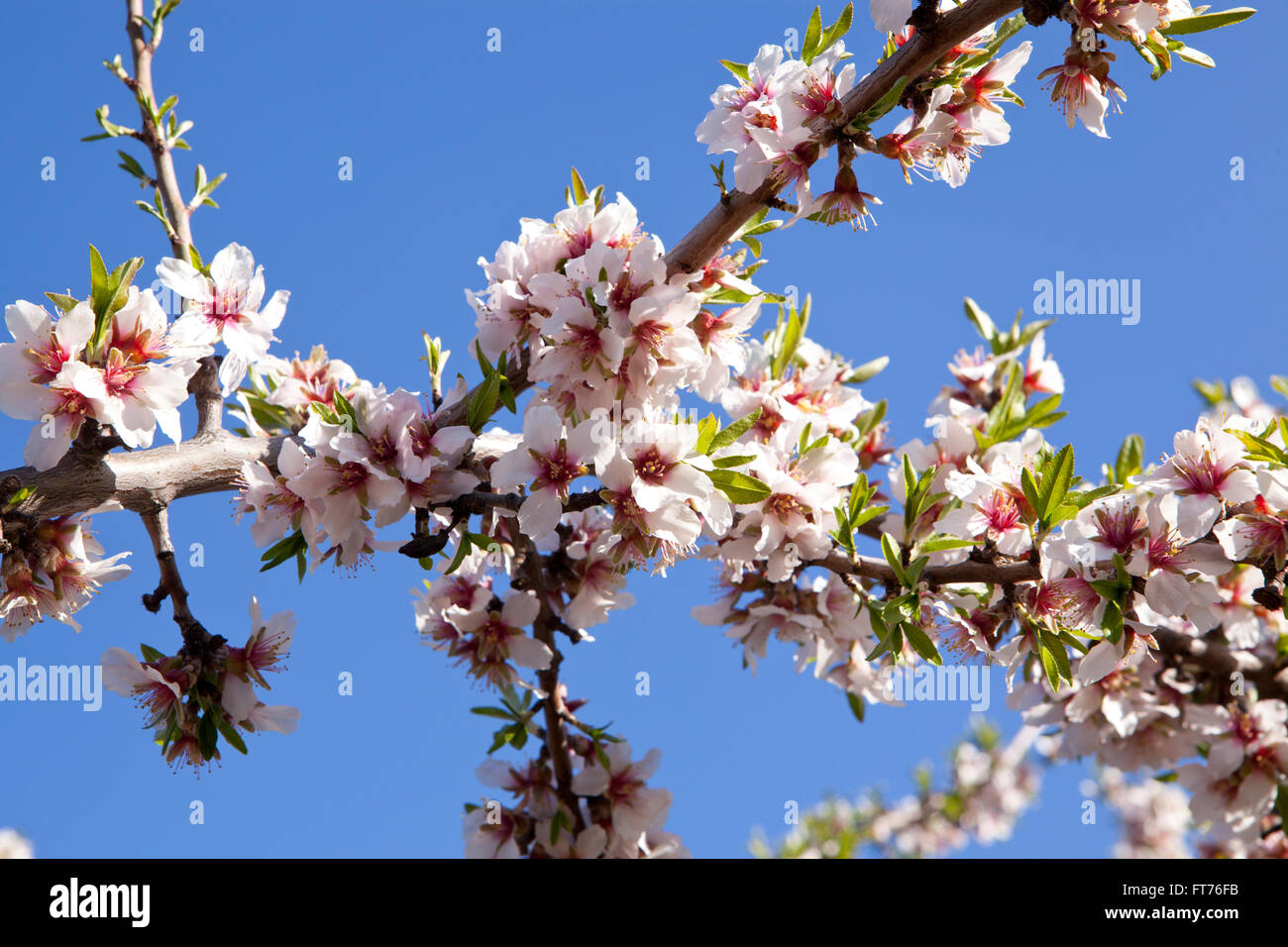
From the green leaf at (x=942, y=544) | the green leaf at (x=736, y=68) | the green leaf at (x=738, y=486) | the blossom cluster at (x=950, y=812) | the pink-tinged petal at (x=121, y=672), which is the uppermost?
the green leaf at (x=736, y=68)

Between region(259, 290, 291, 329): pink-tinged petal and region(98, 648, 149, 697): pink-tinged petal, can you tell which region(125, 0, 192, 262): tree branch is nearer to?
region(259, 290, 291, 329): pink-tinged petal

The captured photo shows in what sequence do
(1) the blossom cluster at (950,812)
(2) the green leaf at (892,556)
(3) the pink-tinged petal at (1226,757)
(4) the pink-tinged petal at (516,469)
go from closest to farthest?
(4) the pink-tinged petal at (516,469), (2) the green leaf at (892,556), (3) the pink-tinged petal at (1226,757), (1) the blossom cluster at (950,812)

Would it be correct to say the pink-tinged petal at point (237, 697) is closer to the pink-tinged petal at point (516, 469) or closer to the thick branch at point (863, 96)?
the pink-tinged petal at point (516, 469)

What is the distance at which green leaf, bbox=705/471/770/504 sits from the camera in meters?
2.35

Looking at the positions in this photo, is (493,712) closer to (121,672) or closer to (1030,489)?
(121,672)

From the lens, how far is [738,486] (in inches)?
93.0

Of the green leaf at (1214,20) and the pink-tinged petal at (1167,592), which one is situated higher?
the green leaf at (1214,20)

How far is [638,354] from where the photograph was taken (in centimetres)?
238

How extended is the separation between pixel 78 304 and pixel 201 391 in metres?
0.53

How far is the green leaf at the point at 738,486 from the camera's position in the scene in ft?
7.72

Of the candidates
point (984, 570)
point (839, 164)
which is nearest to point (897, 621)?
point (984, 570)

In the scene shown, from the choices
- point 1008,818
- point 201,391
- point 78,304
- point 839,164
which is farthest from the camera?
point 1008,818

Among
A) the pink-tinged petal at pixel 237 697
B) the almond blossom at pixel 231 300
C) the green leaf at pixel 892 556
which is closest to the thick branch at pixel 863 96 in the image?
the green leaf at pixel 892 556
